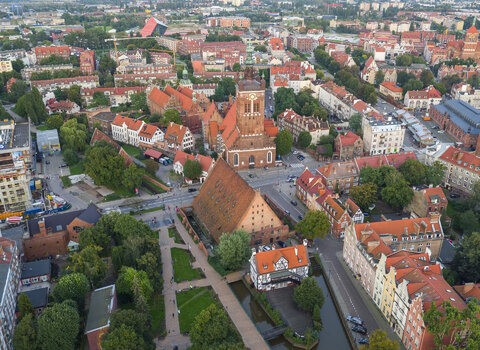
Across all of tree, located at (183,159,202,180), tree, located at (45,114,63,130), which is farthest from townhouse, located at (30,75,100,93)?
tree, located at (183,159,202,180)

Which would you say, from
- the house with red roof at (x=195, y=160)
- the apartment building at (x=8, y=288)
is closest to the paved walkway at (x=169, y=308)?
the apartment building at (x=8, y=288)

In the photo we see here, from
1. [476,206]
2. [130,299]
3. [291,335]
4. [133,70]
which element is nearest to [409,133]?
[476,206]

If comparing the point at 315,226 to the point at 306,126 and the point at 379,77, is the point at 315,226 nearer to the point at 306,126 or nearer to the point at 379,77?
the point at 306,126

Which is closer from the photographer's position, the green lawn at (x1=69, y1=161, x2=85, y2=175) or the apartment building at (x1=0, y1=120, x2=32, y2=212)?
the apartment building at (x1=0, y1=120, x2=32, y2=212)

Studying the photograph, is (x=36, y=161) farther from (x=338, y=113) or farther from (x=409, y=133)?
(x=409, y=133)

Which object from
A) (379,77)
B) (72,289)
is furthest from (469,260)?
(379,77)

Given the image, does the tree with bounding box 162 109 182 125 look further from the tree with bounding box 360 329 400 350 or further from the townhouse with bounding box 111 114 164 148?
the tree with bounding box 360 329 400 350

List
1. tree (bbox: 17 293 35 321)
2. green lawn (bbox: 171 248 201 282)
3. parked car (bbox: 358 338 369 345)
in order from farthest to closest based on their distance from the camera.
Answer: green lawn (bbox: 171 248 201 282) → tree (bbox: 17 293 35 321) → parked car (bbox: 358 338 369 345)
